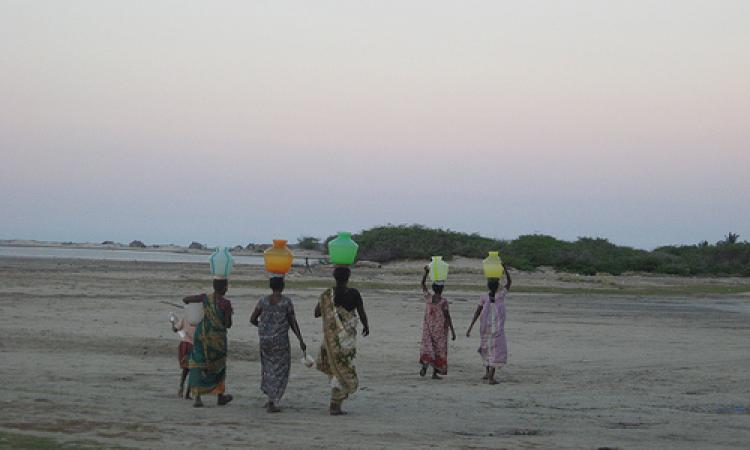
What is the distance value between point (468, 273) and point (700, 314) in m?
20.0

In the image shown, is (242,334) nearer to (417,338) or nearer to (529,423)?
(417,338)

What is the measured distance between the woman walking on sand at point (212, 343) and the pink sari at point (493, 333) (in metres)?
4.50

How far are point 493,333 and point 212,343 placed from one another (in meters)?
4.82

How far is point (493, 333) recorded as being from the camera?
1439cm

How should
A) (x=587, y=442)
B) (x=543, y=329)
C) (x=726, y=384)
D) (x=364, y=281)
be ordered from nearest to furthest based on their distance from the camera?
(x=587, y=442) < (x=726, y=384) < (x=543, y=329) < (x=364, y=281)

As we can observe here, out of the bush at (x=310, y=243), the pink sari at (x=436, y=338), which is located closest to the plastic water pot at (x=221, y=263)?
the pink sari at (x=436, y=338)

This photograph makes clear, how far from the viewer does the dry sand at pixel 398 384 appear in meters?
9.44

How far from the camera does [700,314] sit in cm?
2802

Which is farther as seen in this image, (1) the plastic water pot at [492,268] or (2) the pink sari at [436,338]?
(1) the plastic water pot at [492,268]

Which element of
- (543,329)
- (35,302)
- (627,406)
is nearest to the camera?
(627,406)

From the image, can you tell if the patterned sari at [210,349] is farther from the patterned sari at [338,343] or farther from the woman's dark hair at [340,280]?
the woman's dark hair at [340,280]

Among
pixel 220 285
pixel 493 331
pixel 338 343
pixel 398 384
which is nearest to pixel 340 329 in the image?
pixel 338 343

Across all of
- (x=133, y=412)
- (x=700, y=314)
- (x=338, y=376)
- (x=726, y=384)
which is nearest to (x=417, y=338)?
(x=726, y=384)

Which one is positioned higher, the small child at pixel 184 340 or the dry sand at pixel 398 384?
the small child at pixel 184 340
